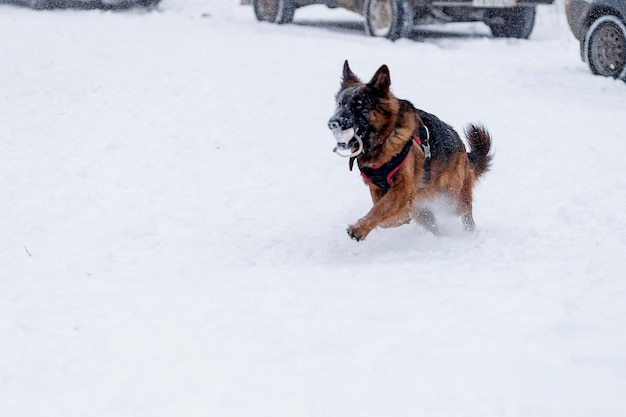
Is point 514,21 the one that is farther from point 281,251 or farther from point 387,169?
point 281,251

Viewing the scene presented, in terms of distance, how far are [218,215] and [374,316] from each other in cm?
252

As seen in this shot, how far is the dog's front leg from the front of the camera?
16.1 ft

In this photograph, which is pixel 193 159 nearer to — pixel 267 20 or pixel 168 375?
pixel 168 375

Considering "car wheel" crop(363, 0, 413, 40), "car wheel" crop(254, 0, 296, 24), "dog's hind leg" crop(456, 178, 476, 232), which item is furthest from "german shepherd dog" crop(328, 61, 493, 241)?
"car wheel" crop(254, 0, 296, 24)

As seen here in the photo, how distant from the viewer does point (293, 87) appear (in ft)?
32.9

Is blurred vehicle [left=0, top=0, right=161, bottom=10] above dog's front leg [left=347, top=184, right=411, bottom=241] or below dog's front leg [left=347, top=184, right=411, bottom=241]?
below

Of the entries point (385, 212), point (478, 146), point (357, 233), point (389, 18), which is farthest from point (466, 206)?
point (389, 18)

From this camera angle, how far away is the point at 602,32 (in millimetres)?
10289

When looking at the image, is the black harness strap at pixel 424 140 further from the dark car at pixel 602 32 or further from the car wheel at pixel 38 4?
the car wheel at pixel 38 4

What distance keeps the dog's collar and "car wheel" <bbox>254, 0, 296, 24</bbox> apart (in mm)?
10300

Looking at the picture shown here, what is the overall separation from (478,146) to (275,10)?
32.3 ft

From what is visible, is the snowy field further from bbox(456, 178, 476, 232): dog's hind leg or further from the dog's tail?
the dog's tail

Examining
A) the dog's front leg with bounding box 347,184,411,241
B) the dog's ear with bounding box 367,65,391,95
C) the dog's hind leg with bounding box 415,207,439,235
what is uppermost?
the dog's ear with bounding box 367,65,391,95

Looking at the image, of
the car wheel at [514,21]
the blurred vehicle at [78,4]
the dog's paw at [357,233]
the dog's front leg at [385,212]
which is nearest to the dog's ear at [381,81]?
the dog's front leg at [385,212]
